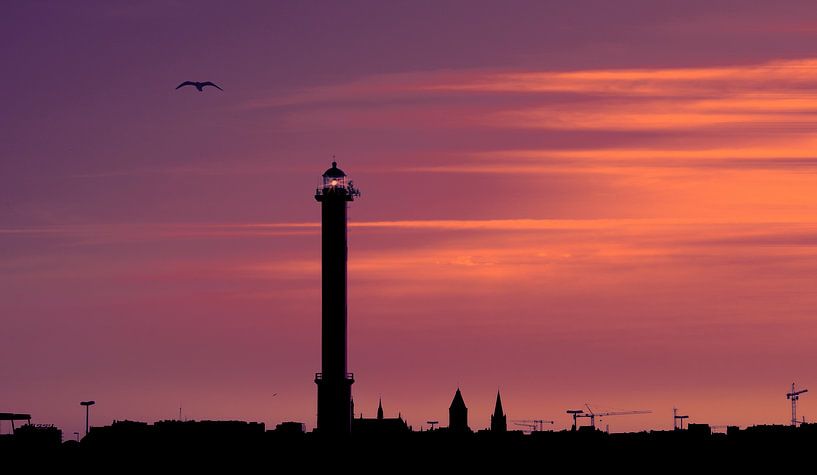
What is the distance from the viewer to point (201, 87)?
190 meters
